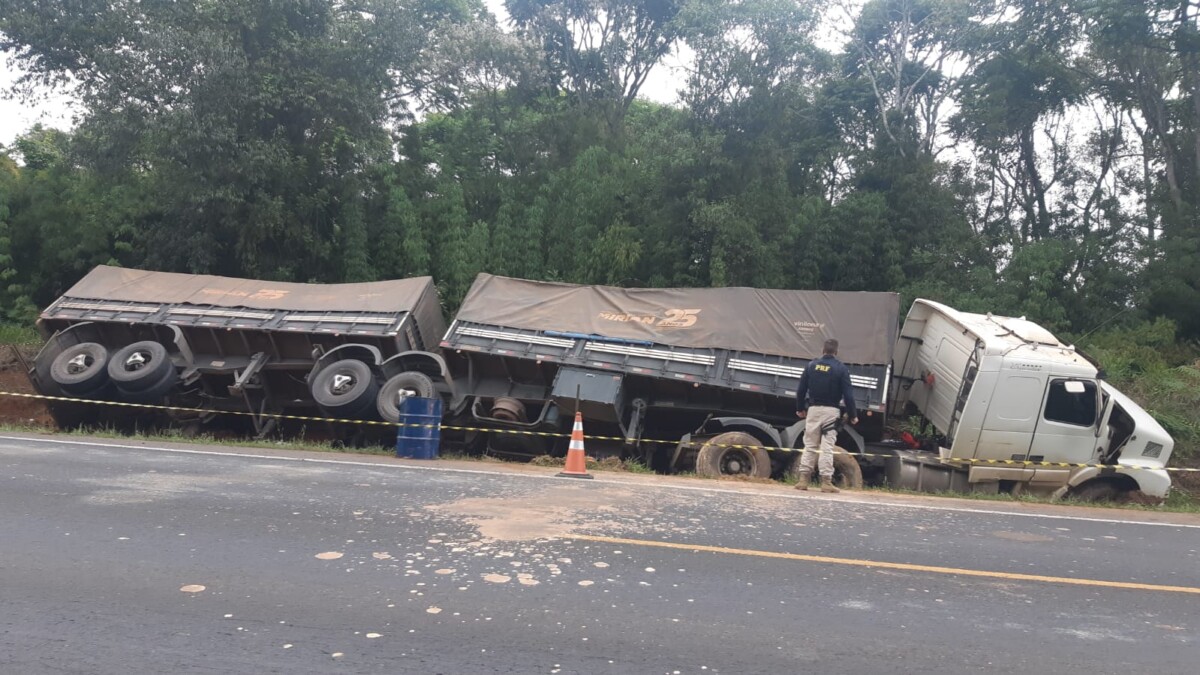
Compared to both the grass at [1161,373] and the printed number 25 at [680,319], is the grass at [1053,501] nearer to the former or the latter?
the printed number 25 at [680,319]

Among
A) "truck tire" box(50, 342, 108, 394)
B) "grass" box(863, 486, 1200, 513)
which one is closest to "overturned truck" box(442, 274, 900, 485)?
"grass" box(863, 486, 1200, 513)

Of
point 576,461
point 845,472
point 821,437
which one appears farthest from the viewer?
point 845,472

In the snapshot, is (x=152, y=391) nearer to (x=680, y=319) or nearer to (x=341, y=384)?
(x=341, y=384)

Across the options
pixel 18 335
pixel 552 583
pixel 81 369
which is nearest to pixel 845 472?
pixel 552 583

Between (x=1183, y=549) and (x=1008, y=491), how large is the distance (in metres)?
4.26

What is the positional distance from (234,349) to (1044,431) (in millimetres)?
12751

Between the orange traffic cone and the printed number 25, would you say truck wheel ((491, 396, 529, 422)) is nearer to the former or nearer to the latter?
the printed number 25

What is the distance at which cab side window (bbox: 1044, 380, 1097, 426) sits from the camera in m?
11.4

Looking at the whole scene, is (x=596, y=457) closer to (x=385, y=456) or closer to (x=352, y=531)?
(x=385, y=456)

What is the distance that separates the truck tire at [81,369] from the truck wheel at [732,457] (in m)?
9.77

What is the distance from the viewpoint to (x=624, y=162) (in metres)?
24.5

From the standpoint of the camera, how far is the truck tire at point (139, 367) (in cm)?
1387

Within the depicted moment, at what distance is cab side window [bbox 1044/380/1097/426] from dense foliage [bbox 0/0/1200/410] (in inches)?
410

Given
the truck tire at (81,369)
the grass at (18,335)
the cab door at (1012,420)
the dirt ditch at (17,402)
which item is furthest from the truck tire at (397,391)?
the grass at (18,335)
